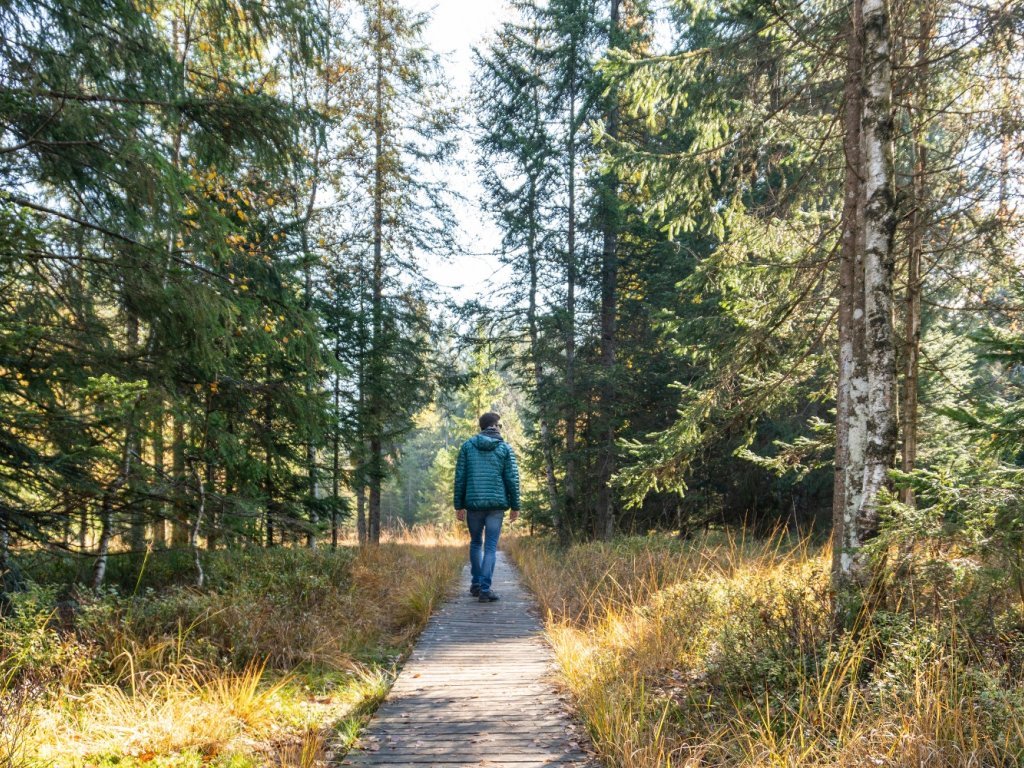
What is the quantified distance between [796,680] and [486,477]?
4415 mm

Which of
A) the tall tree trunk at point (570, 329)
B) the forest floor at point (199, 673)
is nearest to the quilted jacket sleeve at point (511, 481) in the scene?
the forest floor at point (199, 673)

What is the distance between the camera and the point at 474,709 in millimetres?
4074

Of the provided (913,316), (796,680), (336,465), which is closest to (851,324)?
(913,316)

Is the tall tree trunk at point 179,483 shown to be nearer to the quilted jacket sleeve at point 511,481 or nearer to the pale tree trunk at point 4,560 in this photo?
the pale tree trunk at point 4,560

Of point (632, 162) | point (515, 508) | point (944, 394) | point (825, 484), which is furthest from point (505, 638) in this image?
point (825, 484)

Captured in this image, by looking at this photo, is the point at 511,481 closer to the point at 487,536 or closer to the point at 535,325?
the point at 487,536

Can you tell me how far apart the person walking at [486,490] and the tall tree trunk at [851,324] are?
3787mm

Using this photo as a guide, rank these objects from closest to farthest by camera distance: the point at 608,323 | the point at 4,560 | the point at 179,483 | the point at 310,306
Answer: the point at 4,560
the point at 179,483
the point at 310,306
the point at 608,323

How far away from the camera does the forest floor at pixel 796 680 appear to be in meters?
2.76

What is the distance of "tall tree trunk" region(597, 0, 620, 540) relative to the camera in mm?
12859

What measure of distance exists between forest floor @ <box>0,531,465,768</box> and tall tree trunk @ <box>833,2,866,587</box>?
388 cm

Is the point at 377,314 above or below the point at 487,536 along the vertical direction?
above

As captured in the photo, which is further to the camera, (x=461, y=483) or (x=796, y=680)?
(x=461, y=483)

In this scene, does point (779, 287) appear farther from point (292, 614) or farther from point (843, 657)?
point (292, 614)
